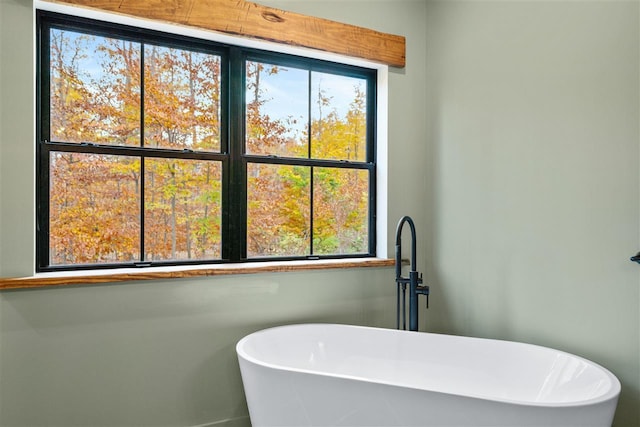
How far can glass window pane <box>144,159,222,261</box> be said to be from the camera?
7.39 feet

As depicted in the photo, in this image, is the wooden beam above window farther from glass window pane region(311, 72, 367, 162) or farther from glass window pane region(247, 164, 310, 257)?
glass window pane region(247, 164, 310, 257)

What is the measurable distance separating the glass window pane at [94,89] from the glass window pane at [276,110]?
0.60 meters

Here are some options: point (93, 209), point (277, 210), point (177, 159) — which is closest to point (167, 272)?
point (93, 209)

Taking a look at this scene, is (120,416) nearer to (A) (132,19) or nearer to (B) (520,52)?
(A) (132,19)

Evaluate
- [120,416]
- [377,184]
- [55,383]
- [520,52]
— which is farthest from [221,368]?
[520,52]

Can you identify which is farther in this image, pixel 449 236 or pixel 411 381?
pixel 449 236

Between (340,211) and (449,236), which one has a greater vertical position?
(340,211)

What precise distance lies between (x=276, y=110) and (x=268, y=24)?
449mm

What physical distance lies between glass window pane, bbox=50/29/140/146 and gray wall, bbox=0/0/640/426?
0.59 ft

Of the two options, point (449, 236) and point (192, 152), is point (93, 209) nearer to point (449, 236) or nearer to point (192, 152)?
point (192, 152)

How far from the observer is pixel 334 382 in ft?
5.65

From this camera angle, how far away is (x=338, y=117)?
2.78 m

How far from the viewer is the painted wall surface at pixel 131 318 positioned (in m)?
1.89

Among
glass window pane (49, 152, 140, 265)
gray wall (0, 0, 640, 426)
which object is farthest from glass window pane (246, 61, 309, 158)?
glass window pane (49, 152, 140, 265)
